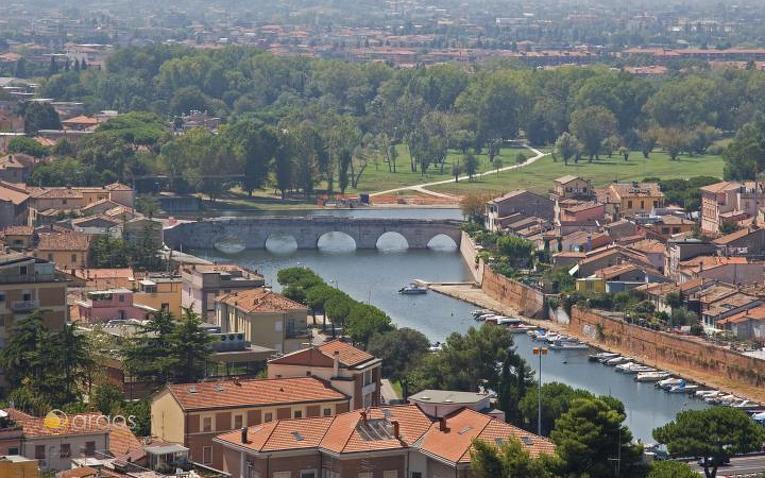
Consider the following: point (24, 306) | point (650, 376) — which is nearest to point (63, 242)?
point (650, 376)

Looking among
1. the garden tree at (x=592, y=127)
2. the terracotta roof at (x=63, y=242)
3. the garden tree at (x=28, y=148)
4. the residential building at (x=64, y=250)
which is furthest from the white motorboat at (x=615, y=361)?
the garden tree at (x=592, y=127)

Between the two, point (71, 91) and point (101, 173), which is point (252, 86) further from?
point (101, 173)

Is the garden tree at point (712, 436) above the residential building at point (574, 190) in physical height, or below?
above

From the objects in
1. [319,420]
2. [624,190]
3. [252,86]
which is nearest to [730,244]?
[624,190]

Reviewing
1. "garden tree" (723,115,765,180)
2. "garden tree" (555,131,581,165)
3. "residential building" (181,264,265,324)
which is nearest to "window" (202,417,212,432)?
"residential building" (181,264,265,324)

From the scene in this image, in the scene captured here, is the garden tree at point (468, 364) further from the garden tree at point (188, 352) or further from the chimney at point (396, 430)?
the chimney at point (396, 430)
